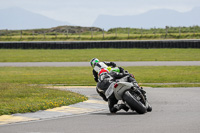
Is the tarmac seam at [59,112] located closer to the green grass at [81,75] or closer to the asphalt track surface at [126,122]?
the asphalt track surface at [126,122]

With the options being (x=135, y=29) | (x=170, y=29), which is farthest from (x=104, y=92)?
(x=135, y=29)

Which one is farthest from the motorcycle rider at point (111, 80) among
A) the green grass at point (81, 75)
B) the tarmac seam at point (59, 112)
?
the green grass at point (81, 75)

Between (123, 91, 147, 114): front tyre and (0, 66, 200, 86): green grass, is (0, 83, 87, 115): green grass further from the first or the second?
(0, 66, 200, 86): green grass

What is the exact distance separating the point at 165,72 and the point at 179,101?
492 inches

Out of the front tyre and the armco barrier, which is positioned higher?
the front tyre

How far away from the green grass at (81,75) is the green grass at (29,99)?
17.7ft

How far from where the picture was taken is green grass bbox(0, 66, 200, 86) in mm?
22816

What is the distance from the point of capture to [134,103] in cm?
1141

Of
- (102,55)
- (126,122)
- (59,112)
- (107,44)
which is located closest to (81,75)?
(102,55)

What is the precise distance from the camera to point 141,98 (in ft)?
38.3

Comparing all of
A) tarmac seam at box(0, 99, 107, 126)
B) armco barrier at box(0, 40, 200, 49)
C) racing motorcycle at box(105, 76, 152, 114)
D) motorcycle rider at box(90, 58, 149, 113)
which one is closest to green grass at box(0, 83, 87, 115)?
tarmac seam at box(0, 99, 107, 126)

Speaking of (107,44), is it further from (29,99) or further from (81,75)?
(29,99)

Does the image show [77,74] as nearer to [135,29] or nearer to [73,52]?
[73,52]

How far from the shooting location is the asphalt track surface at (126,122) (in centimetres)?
945
